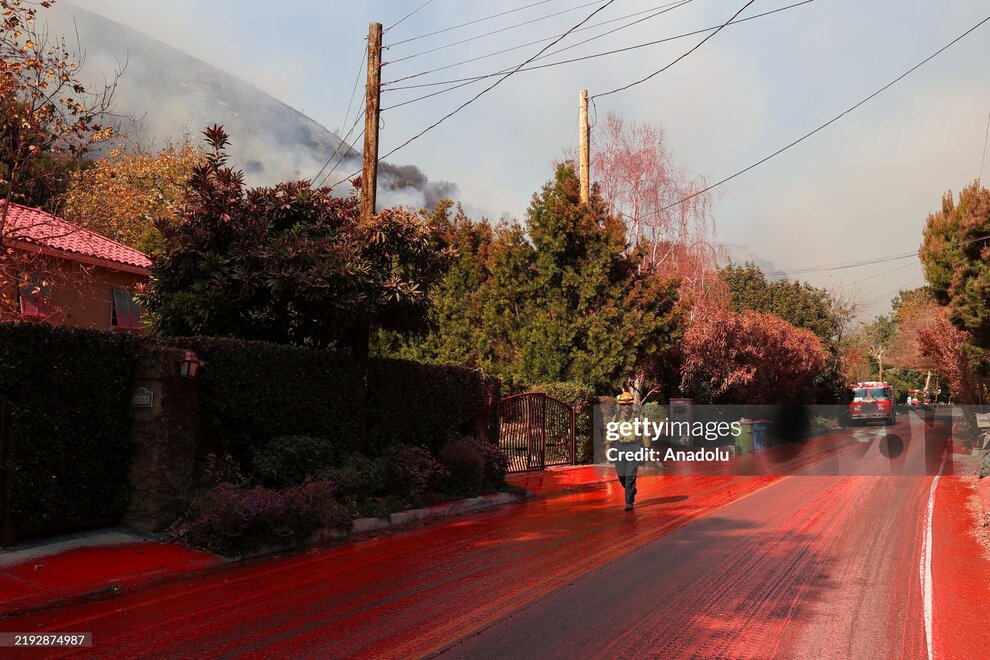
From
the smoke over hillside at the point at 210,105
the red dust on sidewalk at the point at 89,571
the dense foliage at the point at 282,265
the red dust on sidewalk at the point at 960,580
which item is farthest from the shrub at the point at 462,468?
the smoke over hillside at the point at 210,105

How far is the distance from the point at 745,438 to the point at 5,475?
91.8 feet

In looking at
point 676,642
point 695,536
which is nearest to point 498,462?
point 695,536

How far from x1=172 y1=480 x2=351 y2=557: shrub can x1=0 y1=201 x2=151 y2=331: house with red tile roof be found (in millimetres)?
8469

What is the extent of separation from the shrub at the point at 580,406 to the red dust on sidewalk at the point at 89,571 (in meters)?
14.4

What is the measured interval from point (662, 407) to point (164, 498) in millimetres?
19348

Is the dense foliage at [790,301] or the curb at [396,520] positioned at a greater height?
the dense foliage at [790,301]

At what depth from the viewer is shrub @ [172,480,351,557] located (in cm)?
912

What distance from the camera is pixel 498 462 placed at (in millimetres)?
15891

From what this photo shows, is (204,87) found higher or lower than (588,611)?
higher

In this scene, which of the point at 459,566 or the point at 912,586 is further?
the point at 459,566

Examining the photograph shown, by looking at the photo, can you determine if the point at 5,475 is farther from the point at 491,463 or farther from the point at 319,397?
the point at 491,463

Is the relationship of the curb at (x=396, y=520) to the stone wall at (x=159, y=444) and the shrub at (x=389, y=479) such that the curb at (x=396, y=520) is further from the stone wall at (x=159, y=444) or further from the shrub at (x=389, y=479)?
the stone wall at (x=159, y=444)

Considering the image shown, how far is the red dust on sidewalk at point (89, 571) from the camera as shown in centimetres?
698

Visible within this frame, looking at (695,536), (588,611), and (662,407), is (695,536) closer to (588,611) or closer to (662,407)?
(588,611)
